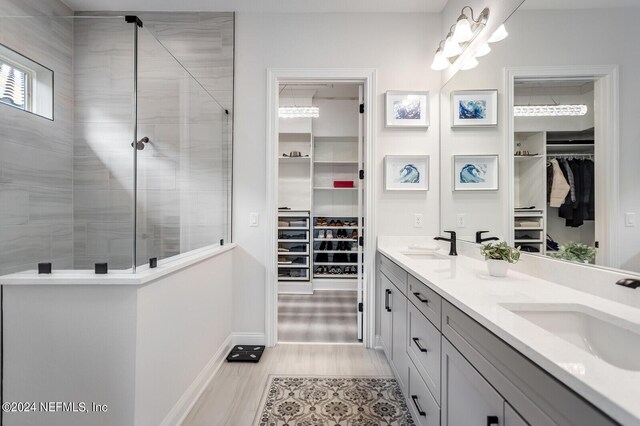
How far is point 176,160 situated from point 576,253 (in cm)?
238

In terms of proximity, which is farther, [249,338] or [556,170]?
[249,338]

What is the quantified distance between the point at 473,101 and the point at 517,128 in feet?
1.99

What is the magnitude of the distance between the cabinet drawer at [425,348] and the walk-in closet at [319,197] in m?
2.35

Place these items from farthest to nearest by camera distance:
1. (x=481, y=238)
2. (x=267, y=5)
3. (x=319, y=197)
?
(x=319, y=197) → (x=267, y=5) → (x=481, y=238)

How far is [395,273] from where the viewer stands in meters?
2.01

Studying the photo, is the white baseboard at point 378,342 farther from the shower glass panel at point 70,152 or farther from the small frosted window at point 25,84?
the small frosted window at point 25,84

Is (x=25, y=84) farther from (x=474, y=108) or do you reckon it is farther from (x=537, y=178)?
(x=537, y=178)

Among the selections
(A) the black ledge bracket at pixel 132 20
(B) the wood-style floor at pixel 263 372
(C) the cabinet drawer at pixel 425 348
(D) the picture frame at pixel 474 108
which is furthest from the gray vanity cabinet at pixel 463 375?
(A) the black ledge bracket at pixel 132 20

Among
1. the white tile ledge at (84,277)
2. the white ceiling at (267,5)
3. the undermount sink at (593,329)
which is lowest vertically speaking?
the undermount sink at (593,329)

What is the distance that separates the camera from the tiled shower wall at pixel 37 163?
1596 mm

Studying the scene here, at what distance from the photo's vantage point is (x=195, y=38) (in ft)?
8.55

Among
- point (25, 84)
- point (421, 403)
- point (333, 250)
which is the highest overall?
point (25, 84)

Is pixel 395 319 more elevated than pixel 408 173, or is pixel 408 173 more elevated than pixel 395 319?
pixel 408 173

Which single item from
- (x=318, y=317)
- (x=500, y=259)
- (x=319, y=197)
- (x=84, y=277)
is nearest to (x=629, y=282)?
(x=500, y=259)
